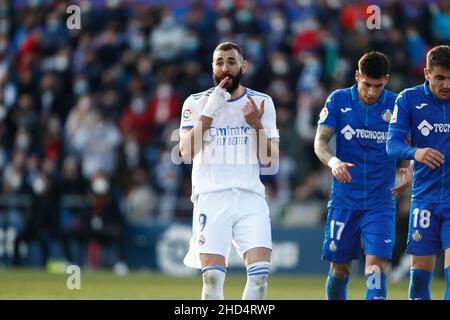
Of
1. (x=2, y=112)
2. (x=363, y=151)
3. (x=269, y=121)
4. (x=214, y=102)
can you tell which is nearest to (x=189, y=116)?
(x=214, y=102)

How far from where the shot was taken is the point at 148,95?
23938 mm

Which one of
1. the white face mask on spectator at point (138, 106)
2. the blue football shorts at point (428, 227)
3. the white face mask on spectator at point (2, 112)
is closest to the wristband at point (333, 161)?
the blue football shorts at point (428, 227)

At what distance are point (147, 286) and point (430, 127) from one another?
8.23 metres

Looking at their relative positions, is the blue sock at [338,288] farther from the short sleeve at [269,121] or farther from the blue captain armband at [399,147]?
the short sleeve at [269,121]

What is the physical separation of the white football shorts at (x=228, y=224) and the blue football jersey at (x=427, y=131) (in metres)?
1.45

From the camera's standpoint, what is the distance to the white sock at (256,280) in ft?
32.3

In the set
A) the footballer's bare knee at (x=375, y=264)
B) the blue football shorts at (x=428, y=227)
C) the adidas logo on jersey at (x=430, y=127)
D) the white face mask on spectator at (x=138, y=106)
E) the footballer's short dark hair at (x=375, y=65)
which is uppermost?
the white face mask on spectator at (x=138, y=106)

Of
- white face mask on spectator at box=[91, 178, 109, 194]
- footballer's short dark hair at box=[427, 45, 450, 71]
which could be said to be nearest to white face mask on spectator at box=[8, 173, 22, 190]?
white face mask on spectator at box=[91, 178, 109, 194]

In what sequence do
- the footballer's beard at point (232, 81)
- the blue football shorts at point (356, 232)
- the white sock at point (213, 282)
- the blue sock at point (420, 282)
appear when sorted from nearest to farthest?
the white sock at point (213, 282)
the footballer's beard at point (232, 81)
the blue sock at point (420, 282)
the blue football shorts at point (356, 232)

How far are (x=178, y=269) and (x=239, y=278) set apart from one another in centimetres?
204

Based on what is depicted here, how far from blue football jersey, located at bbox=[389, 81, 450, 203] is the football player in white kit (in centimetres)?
120

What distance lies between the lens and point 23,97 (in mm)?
23703

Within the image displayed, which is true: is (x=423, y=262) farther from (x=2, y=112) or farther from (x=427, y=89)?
(x=2, y=112)
